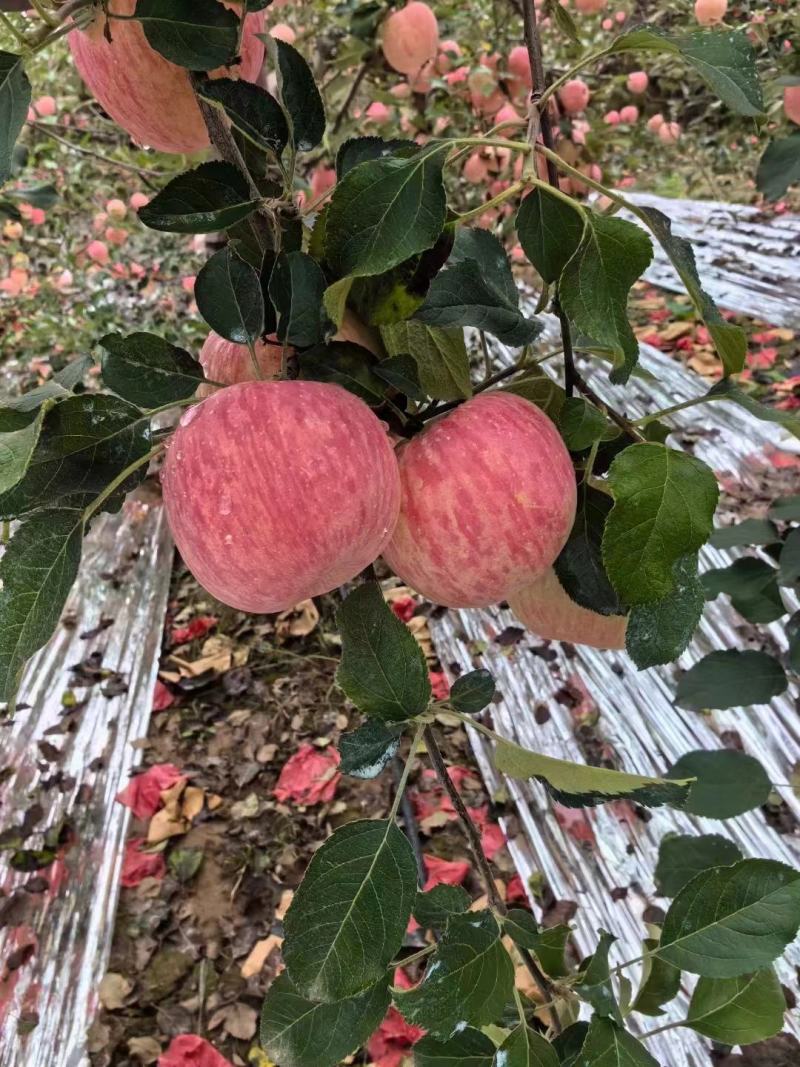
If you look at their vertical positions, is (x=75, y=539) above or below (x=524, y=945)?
above

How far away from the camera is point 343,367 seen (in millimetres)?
402

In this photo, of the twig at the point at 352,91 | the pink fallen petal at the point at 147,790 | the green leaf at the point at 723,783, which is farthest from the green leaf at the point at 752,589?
the pink fallen petal at the point at 147,790

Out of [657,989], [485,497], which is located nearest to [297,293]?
[485,497]

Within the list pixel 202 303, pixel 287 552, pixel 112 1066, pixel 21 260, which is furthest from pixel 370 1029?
pixel 21 260

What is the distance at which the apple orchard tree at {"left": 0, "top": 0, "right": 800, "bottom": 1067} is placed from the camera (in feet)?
1.13

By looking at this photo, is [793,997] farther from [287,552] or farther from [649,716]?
[287,552]

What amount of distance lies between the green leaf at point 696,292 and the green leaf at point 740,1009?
38 centimetres

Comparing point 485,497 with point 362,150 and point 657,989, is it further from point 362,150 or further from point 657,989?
point 657,989

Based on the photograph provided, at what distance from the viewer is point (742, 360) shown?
0.38 meters

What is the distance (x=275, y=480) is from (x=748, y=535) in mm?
635

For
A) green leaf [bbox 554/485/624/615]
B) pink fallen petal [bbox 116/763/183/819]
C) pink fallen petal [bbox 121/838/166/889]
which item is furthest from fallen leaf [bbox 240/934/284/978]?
green leaf [bbox 554/485/624/615]

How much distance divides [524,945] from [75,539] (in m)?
0.32

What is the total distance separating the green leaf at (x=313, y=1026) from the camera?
0.47 meters

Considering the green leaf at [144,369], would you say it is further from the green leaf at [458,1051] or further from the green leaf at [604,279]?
the green leaf at [458,1051]
